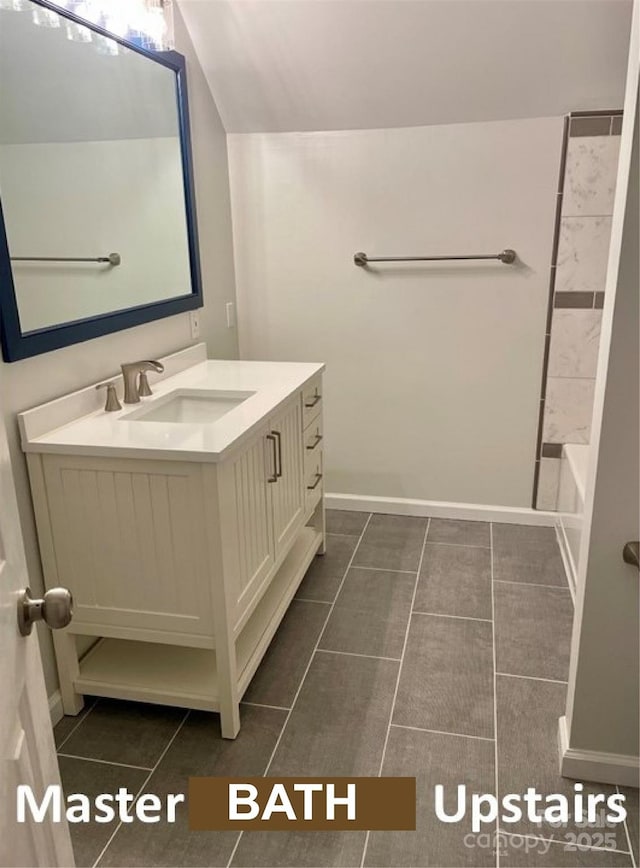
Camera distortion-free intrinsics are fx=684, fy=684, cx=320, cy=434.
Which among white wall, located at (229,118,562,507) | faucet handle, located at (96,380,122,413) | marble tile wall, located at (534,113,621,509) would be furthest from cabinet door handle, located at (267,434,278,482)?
marble tile wall, located at (534,113,621,509)

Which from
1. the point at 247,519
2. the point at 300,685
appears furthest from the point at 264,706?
the point at 247,519

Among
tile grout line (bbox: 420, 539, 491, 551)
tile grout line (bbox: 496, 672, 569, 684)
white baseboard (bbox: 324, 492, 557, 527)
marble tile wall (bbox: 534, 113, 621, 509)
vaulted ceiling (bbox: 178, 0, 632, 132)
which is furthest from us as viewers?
white baseboard (bbox: 324, 492, 557, 527)

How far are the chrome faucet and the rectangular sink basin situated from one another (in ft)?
0.22

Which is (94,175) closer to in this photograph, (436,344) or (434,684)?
(436,344)

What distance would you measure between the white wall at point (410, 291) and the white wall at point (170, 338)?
0.15 metres

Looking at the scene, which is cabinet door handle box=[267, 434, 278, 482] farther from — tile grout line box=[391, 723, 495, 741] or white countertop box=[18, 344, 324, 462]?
tile grout line box=[391, 723, 495, 741]

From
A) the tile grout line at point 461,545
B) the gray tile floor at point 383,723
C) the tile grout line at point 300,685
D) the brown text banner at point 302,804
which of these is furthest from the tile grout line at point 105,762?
the tile grout line at point 461,545

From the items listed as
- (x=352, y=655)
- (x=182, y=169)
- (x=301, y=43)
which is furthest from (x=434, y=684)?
(x=301, y=43)

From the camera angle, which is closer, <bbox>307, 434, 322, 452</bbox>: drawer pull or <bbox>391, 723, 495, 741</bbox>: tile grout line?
<bbox>391, 723, 495, 741</bbox>: tile grout line

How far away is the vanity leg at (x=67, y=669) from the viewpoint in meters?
1.91

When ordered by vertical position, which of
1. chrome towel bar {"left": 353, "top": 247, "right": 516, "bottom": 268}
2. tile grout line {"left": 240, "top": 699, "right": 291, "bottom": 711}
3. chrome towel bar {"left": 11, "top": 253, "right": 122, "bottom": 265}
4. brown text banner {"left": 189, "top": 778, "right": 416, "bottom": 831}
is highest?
chrome towel bar {"left": 11, "top": 253, "right": 122, "bottom": 265}

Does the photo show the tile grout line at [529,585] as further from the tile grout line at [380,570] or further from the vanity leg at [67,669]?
the vanity leg at [67,669]

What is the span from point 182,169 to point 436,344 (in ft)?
4.25

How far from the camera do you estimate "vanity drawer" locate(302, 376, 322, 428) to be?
7.98ft
